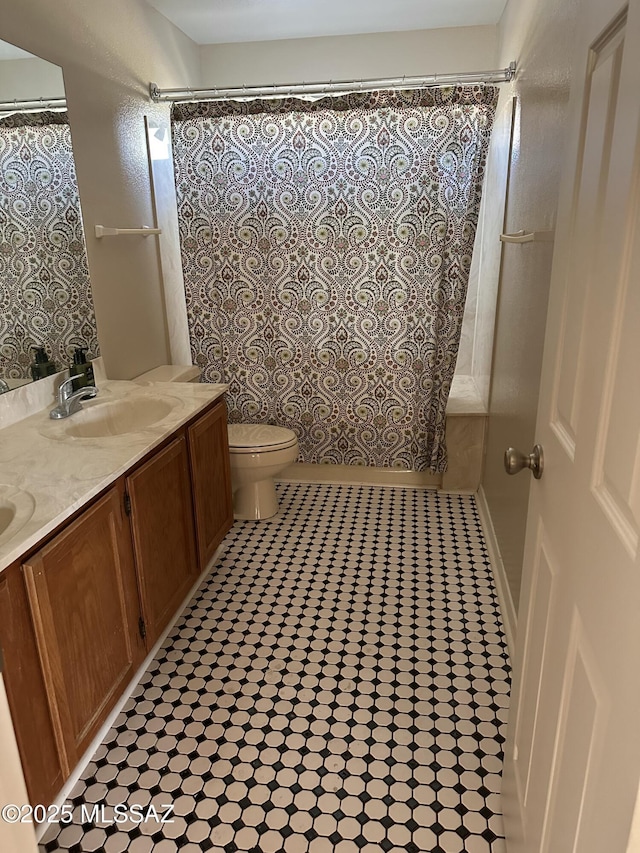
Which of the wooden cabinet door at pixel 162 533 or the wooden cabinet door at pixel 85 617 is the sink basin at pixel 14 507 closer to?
the wooden cabinet door at pixel 85 617

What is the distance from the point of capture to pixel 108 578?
1.61 metres

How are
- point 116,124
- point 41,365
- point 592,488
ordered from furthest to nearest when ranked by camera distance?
point 116,124 < point 41,365 < point 592,488

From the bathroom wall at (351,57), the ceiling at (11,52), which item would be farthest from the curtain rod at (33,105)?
the bathroom wall at (351,57)

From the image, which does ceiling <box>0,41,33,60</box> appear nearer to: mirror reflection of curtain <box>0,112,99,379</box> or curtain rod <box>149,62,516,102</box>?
mirror reflection of curtain <box>0,112,99,379</box>

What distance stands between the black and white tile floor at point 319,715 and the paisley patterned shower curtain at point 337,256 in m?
0.83

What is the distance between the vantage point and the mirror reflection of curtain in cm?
193

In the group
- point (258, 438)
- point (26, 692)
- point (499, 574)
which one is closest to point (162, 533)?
point (26, 692)

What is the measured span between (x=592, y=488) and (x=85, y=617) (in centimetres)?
125

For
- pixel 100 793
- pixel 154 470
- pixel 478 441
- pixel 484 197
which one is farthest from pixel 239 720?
pixel 484 197

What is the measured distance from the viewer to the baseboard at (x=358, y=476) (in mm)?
3372

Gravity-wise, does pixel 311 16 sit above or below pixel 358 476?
above

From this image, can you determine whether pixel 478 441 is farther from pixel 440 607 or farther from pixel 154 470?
pixel 154 470

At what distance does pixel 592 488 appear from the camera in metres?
0.86

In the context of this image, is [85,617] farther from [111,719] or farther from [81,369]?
[81,369]
